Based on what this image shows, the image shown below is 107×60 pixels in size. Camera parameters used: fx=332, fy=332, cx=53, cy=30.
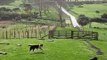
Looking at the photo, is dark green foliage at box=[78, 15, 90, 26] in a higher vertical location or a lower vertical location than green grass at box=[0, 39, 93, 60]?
higher

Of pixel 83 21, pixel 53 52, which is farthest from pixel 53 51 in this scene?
pixel 83 21

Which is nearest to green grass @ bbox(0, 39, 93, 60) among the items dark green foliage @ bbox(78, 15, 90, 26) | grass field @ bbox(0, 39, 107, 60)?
grass field @ bbox(0, 39, 107, 60)

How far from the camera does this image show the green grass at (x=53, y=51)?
44719mm

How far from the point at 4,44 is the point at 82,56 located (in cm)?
1600

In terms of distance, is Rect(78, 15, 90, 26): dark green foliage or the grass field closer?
the grass field

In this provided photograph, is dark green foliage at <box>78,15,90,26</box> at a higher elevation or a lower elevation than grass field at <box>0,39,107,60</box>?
higher

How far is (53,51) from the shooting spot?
49.2 meters

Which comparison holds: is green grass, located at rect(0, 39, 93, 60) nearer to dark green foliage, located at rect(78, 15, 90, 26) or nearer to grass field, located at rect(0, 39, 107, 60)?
grass field, located at rect(0, 39, 107, 60)

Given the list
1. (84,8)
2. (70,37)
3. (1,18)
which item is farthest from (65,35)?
(84,8)

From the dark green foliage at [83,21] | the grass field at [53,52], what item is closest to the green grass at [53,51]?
the grass field at [53,52]

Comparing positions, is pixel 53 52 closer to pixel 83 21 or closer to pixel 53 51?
pixel 53 51

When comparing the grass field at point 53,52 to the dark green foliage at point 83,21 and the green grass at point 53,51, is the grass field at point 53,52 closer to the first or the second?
the green grass at point 53,51

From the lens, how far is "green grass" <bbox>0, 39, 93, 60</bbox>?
4472 centimetres

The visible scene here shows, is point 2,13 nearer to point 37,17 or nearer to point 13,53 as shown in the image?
point 37,17
